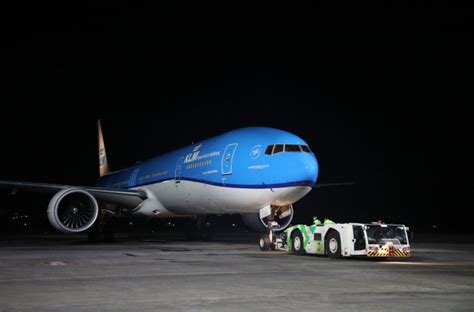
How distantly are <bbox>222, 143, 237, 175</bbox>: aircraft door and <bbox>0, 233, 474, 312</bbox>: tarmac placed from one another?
235 inches

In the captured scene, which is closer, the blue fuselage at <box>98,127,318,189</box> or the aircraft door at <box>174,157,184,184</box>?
the blue fuselage at <box>98,127,318,189</box>

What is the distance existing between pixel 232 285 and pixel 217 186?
1170 centimetres

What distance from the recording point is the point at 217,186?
2184 cm

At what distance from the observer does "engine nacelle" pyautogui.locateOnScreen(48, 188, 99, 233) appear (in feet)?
81.0

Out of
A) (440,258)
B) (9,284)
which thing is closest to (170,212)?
(440,258)

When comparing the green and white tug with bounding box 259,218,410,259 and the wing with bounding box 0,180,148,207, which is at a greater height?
the wing with bounding box 0,180,148,207

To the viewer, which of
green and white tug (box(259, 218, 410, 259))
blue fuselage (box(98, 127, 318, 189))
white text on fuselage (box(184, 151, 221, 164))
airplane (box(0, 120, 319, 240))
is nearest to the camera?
green and white tug (box(259, 218, 410, 259))

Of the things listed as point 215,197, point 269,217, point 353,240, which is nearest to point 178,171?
point 215,197

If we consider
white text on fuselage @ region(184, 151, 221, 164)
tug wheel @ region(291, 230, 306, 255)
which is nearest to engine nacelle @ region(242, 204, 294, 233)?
tug wheel @ region(291, 230, 306, 255)

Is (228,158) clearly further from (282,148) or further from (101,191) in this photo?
(101,191)

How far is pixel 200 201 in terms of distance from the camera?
23828 mm

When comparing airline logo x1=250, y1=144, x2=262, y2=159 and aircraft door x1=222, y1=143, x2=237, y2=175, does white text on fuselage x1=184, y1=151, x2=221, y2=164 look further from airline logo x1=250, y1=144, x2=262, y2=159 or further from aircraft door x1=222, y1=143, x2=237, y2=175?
airline logo x1=250, y1=144, x2=262, y2=159

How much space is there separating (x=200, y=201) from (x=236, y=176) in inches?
136

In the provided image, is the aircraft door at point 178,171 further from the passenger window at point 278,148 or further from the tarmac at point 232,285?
the tarmac at point 232,285
